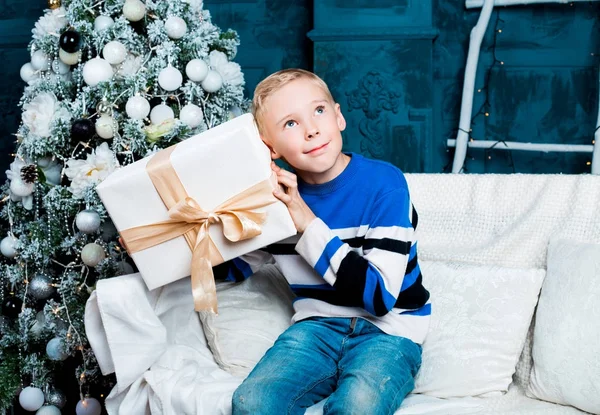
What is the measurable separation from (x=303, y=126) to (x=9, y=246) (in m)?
1.24

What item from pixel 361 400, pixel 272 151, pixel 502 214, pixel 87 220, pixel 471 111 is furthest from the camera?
pixel 471 111

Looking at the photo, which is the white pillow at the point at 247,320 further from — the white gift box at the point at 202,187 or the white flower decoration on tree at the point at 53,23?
the white flower decoration on tree at the point at 53,23

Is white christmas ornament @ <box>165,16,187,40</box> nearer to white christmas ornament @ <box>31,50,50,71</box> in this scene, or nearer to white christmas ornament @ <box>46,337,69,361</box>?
white christmas ornament @ <box>31,50,50,71</box>

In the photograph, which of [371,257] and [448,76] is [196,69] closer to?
[371,257]

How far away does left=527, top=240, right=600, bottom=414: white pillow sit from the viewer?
1.67m

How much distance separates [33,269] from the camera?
245 centimetres

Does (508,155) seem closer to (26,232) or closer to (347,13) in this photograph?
(347,13)

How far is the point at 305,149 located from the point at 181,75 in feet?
2.74

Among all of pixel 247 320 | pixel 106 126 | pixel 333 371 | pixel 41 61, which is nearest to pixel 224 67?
pixel 106 126

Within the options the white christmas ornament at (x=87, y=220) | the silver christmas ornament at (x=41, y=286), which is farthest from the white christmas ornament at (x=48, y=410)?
the white christmas ornament at (x=87, y=220)

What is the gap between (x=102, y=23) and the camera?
90.9 inches

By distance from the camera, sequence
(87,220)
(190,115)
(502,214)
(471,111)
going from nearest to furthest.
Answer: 1. (502,214)
2. (87,220)
3. (190,115)
4. (471,111)

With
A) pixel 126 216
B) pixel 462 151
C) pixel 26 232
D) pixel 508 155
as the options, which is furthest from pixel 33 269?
pixel 508 155

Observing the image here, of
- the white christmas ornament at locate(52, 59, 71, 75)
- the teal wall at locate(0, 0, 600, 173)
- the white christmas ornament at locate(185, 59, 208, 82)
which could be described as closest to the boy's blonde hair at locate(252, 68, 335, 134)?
the white christmas ornament at locate(185, 59, 208, 82)
